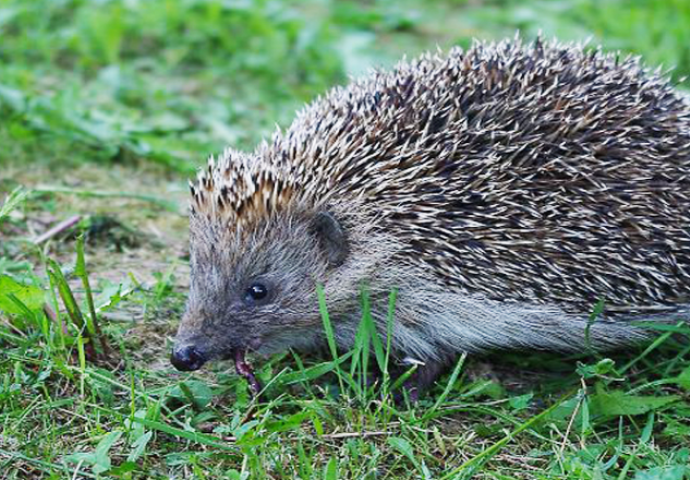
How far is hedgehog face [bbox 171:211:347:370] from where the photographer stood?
381 centimetres

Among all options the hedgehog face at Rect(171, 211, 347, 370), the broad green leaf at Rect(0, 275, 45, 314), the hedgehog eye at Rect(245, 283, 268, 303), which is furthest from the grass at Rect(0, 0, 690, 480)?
the hedgehog eye at Rect(245, 283, 268, 303)

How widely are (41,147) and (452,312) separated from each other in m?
2.74

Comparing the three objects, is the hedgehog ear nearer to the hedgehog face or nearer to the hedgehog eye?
the hedgehog face

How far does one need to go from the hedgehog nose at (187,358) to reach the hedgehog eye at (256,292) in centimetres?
30

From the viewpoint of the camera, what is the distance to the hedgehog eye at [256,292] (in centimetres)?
388

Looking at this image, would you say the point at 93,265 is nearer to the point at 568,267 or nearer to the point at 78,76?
the point at 568,267

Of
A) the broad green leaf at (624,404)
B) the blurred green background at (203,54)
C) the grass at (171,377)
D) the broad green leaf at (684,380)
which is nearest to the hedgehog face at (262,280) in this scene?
the grass at (171,377)

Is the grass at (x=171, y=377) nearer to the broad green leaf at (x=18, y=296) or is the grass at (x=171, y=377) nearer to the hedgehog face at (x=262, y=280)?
the broad green leaf at (x=18, y=296)

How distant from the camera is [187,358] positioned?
367 centimetres

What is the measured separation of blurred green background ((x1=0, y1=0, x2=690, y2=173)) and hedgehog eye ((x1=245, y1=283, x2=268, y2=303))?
1907mm

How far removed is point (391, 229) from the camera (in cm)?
387

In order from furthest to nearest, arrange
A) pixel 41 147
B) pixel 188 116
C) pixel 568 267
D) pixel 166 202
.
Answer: pixel 188 116 < pixel 41 147 < pixel 166 202 < pixel 568 267

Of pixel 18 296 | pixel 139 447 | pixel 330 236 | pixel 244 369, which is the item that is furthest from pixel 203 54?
pixel 139 447

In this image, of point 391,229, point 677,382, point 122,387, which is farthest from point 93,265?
point 677,382
